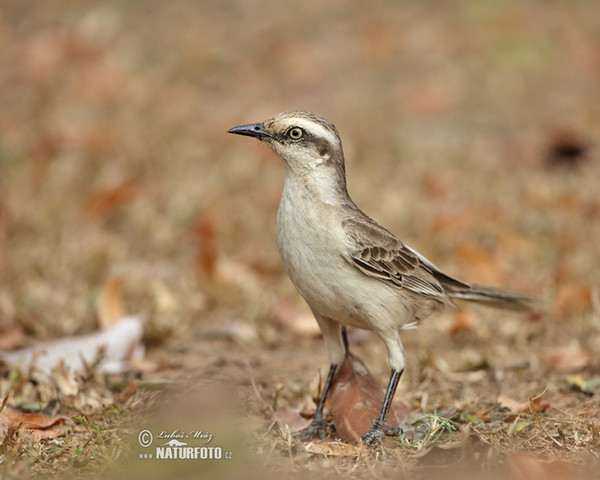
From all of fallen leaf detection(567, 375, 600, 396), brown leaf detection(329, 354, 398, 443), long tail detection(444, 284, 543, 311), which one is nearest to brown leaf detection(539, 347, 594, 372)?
fallen leaf detection(567, 375, 600, 396)

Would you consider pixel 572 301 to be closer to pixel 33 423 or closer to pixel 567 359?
pixel 567 359

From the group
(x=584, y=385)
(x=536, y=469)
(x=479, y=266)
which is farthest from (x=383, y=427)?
(x=479, y=266)

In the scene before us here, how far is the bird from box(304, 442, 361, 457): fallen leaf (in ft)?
0.51

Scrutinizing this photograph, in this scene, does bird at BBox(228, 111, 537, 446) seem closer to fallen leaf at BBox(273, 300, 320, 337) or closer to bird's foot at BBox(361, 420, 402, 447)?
bird's foot at BBox(361, 420, 402, 447)

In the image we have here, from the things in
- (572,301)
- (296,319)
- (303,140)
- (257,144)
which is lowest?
(296,319)

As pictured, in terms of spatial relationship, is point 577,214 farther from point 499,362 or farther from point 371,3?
point 371,3

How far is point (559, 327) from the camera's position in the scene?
6.70 m

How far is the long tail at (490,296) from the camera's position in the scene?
5.46 meters

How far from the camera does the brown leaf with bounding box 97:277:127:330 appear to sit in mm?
6441

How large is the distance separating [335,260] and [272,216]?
4.32m

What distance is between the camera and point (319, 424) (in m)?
4.86

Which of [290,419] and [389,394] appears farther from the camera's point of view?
[290,419]

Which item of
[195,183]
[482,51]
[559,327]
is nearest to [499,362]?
[559,327]

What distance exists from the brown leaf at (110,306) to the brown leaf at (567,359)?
11.6 feet
